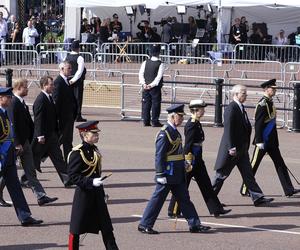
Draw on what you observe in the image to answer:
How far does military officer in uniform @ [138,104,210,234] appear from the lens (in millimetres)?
10641

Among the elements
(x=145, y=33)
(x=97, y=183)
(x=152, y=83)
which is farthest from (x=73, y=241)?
(x=145, y=33)

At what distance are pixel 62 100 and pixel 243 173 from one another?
10.9 ft

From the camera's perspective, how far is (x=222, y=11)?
33.7 metres

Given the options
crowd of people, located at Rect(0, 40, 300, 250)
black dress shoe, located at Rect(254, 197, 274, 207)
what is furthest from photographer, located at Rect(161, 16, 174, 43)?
black dress shoe, located at Rect(254, 197, 274, 207)

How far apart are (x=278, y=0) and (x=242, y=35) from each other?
2968 mm

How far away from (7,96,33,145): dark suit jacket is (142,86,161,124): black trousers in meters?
7.81

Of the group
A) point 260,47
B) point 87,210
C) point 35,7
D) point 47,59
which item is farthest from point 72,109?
point 35,7

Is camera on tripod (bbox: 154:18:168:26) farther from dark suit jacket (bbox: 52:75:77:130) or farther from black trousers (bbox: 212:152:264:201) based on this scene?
black trousers (bbox: 212:152:264:201)

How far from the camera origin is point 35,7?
42844 millimetres

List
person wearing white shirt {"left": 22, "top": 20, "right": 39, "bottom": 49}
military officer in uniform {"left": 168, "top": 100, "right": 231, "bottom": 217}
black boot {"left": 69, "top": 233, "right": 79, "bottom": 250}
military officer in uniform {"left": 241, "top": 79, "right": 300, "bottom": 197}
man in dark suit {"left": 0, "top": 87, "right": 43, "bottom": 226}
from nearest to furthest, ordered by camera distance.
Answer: black boot {"left": 69, "top": 233, "right": 79, "bottom": 250} < man in dark suit {"left": 0, "top": 87, "right": 43, "bottom": 226} < military officer in uniform {"left": 168, "top": 100, "right": 231, "bottom": 217} < military officer in uniform {"left": 241, "top": 79, "right": 300, "bottom": 197} < person wearing white shirt {"left": 22, "top": 20, "right": 39, "bottom": 49}

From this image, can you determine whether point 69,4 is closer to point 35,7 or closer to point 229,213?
point 35,7

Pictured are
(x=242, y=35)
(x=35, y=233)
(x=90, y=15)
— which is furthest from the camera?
(x=90, y=15)

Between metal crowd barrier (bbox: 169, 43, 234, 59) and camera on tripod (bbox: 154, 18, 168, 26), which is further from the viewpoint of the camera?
camera on tripod (bbox: 154, 18, 168, 26)

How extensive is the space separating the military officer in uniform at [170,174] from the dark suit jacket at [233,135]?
1.53m
